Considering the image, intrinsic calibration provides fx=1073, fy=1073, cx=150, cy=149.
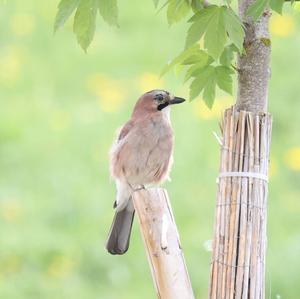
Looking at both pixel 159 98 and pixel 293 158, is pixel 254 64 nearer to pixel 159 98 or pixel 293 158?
pixel 159 98

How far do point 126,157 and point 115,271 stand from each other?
2044mm

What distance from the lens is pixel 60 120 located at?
782cm

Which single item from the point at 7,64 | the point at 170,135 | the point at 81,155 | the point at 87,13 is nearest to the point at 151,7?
the point at 7,64

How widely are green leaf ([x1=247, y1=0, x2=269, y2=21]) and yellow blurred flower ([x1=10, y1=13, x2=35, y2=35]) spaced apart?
5.96 meters

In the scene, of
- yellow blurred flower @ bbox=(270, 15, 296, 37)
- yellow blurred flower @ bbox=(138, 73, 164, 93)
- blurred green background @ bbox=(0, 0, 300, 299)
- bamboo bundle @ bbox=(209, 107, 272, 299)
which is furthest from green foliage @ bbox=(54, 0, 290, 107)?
yellow blurred flower @ bbox=(270, 15, 296, 37)

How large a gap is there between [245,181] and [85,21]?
71 centimetres

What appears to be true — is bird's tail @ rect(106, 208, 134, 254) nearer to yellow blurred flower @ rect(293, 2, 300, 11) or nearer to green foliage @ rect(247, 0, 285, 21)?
yellow blurred flower @ rect(293, 2, 300, 11)

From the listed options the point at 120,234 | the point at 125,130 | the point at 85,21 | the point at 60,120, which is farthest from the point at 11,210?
the point at 85,21

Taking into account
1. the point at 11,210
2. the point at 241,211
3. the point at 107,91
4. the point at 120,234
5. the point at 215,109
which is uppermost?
the point at 107,91

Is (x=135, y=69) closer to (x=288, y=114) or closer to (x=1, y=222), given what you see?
(x=288, y=114)

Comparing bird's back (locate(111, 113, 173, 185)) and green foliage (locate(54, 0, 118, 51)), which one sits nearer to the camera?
green foliage (locate(54, 0, 118, 51))

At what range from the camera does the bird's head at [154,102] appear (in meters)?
4.59

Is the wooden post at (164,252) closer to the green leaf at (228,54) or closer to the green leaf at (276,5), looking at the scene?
the green leaf at (228,54)

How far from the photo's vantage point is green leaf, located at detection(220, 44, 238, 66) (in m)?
3.35
